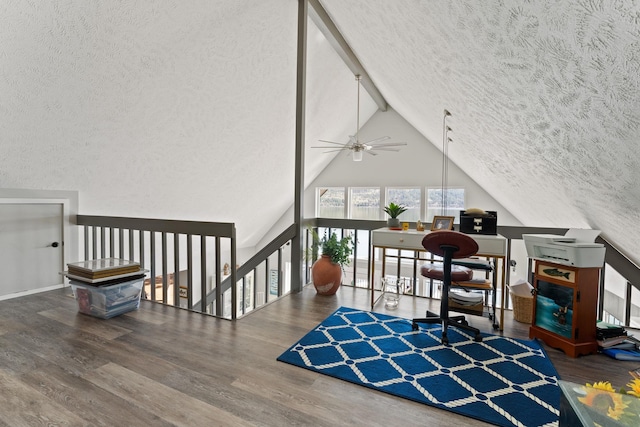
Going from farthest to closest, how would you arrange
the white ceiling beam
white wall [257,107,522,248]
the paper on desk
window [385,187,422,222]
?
window [385,187,422,222]
white wall [257,107,522,248]
the white ceiling beam
the paper on desk

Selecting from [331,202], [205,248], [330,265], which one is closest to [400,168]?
[331,202]

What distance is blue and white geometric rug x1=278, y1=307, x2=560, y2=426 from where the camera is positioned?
1.47 metres

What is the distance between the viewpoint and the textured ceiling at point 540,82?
104cm

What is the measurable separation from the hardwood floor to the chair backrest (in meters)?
0.73

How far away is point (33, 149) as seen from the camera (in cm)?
260

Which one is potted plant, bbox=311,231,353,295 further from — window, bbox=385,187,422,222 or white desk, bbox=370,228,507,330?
window, bbox=385,187,422,222

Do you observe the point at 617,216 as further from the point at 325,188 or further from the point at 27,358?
the point at 325,188

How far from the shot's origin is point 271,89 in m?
4.07

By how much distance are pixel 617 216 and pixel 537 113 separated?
1.03 m

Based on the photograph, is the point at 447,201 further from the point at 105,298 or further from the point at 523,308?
the point at 105,298

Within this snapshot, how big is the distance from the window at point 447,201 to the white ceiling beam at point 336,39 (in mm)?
2536

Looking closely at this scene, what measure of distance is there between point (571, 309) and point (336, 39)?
3636 mm

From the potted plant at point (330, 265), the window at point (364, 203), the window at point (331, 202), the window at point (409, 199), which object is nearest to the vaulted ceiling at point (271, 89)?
the potted plant at point (330, 265)

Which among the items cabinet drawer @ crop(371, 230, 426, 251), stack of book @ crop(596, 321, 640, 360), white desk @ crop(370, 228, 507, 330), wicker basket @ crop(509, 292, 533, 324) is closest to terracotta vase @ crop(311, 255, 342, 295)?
white desk @ crop(370, 228, 507, 330)
